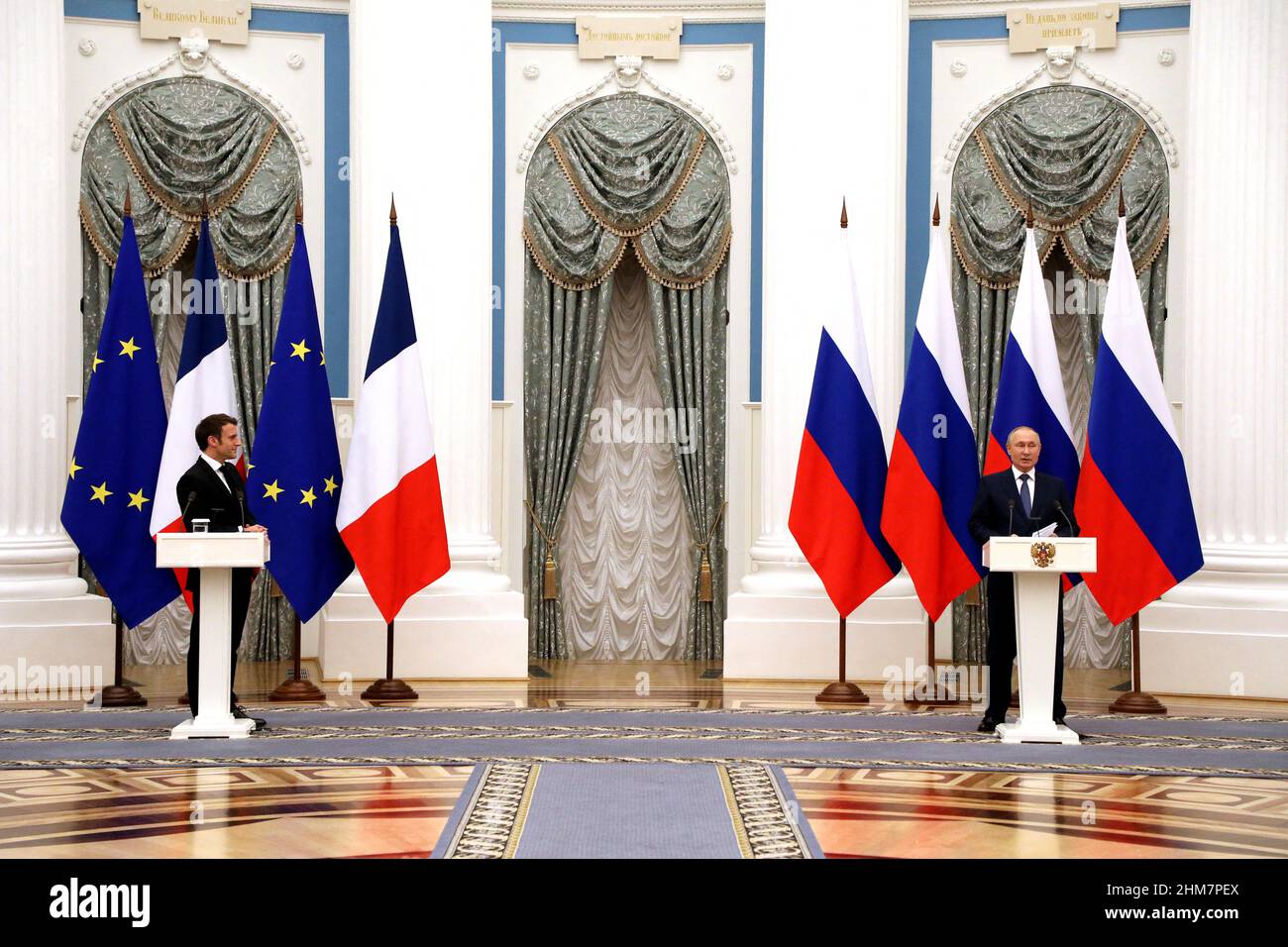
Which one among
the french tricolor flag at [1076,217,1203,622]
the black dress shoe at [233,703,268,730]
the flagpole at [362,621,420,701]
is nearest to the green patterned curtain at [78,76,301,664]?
the flagpole at [362,621,420,701]

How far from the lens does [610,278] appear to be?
1090cm

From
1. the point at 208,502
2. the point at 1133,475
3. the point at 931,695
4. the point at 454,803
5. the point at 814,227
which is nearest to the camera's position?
the point at 454,803

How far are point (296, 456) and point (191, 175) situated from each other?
3.17 meters

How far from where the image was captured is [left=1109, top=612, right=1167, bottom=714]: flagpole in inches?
310

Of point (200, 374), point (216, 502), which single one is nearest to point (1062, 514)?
point (216, 502)

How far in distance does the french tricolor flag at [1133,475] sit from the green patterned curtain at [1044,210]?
104 inches

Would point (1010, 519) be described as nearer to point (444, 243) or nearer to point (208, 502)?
point (208, 502)

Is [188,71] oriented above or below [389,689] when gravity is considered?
above

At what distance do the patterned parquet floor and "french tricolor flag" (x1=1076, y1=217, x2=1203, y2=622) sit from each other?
86.5 inches

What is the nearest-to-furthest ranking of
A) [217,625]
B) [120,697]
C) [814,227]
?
[217,625] < [120,697] < [814,227]

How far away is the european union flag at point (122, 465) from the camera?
7.82 metres

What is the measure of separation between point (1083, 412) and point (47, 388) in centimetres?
669

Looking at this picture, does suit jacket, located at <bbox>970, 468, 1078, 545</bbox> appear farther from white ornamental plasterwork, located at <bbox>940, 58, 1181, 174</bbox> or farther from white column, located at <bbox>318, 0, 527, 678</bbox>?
white ornamental plasterwork, located at <bbox>940, 58, 1181, 174</bbox>

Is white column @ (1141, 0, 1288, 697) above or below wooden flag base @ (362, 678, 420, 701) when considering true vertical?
above
